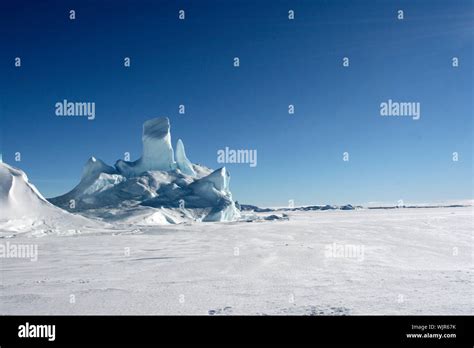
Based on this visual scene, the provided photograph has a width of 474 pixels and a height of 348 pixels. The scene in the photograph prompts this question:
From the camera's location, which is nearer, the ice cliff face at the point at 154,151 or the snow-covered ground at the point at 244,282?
the snow-covered ground at the point at 244,282

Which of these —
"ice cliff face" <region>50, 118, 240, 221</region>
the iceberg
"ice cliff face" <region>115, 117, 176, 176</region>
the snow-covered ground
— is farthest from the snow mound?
the iceberg

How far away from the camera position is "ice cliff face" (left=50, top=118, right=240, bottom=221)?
1362 inches

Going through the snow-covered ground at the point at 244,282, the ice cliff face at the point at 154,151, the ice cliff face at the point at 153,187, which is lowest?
the snow-covered ground at the point at 244,282

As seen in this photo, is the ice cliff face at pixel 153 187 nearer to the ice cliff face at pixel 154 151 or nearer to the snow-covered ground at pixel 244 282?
the ice cliff face at pixel 154 151

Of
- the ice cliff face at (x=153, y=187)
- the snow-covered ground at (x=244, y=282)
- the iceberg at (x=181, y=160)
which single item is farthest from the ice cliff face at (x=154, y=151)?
the snow-covered ground at (x=244, y=282)

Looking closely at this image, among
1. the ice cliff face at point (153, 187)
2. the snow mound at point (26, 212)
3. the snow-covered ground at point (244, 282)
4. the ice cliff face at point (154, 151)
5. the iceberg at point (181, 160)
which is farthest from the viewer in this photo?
the iceberg at point (181, 160)

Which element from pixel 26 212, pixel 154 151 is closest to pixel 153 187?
pixel 154 151

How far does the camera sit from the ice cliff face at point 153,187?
34.6 meters

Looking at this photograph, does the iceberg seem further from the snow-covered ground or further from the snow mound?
the snow-covered ground

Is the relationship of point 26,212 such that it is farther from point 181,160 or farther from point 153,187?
point 181,160

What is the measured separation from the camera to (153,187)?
37844 millimetres
